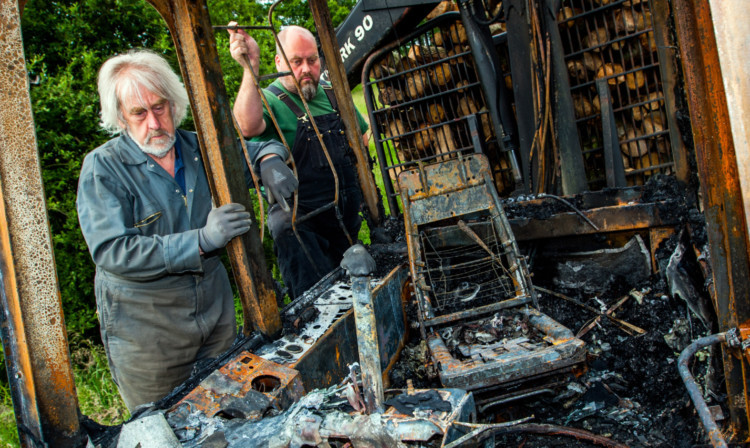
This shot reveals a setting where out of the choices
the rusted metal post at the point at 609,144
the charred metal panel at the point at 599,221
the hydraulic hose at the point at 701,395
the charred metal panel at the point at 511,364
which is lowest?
the charred metal panel at the point at 511,364

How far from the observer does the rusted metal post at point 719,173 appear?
63.0 inches

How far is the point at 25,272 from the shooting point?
1.49 m

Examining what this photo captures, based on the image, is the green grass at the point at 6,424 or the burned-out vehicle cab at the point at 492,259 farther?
the green grass at the point at 6,424

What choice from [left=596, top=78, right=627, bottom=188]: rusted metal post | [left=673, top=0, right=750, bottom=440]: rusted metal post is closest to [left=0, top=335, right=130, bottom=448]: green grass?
[left=673, top=0, right=750, bottom=440]: rusted metal post

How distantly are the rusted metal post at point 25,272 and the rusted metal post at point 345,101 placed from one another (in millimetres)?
2395

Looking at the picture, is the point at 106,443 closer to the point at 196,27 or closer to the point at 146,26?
the point at 196,27

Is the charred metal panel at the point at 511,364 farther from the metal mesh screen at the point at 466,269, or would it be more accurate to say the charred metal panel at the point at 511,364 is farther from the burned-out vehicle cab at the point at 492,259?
the metal mesh screen at the point at 466,269

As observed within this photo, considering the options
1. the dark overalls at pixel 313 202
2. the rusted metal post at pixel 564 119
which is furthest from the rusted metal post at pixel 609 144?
the dark overalls at pixel 313 202

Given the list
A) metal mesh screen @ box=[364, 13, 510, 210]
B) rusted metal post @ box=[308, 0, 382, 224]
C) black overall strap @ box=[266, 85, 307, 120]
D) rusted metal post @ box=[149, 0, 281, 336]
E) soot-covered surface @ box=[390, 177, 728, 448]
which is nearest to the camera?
rusted metal post @ box=[149, 0, 281, 336]

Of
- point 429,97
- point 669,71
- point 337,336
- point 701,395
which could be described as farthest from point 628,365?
point 429,97

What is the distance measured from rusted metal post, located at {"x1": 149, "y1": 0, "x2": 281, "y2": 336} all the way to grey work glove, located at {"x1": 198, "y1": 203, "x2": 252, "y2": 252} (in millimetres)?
64

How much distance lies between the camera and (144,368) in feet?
8.54

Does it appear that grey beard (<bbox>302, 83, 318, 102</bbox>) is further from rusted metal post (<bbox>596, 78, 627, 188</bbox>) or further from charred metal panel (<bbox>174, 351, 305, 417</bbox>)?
charred metal panel (<bbox>174, 351, 305, 417</bbox>)

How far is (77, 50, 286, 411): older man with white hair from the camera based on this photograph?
2326 mm
